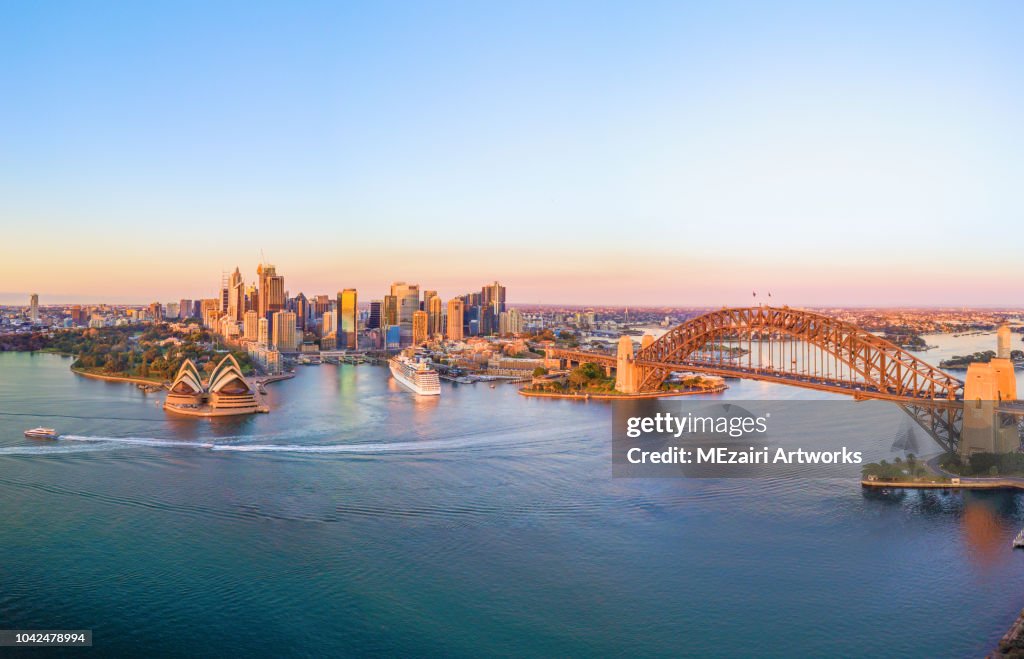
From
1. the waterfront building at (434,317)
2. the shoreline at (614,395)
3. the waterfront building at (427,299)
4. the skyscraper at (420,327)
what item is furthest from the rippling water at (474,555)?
the waterfront building at (427,299)

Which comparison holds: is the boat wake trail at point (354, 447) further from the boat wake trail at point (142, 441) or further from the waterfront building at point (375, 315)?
the waterfront building at point (375, 315)

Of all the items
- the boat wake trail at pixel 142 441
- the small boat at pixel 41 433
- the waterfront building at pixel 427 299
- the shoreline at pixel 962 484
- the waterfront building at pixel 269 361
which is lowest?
the shoreline at pixel 962 484

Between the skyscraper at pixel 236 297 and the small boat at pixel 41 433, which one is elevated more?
the skyscraper at pixel 236 297

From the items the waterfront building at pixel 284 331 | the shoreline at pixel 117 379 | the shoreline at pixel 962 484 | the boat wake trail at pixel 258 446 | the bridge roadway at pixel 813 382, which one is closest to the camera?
the shoreline at pixel 962 484

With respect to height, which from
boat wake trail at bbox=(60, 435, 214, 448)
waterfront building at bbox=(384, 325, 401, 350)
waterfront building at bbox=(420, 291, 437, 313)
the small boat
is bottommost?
boat wake trail at bbox=(60, 435, 214, 448)

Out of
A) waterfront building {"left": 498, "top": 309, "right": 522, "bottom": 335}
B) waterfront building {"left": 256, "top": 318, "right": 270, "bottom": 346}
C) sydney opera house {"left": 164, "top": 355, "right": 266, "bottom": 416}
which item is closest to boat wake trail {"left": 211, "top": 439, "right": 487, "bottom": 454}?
sydney opera house {"left": 164, "top": 355, "right": 266, "bottom": 416}

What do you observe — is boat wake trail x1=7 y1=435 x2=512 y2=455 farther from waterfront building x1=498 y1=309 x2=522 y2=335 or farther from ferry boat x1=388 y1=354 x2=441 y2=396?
waterfront building x1=498 y1=309 x2=522 y2=335

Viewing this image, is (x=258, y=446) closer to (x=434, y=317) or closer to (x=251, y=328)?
(x=251, y=328)

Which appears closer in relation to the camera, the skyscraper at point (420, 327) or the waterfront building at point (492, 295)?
the skyscraper at point (420, 327)
